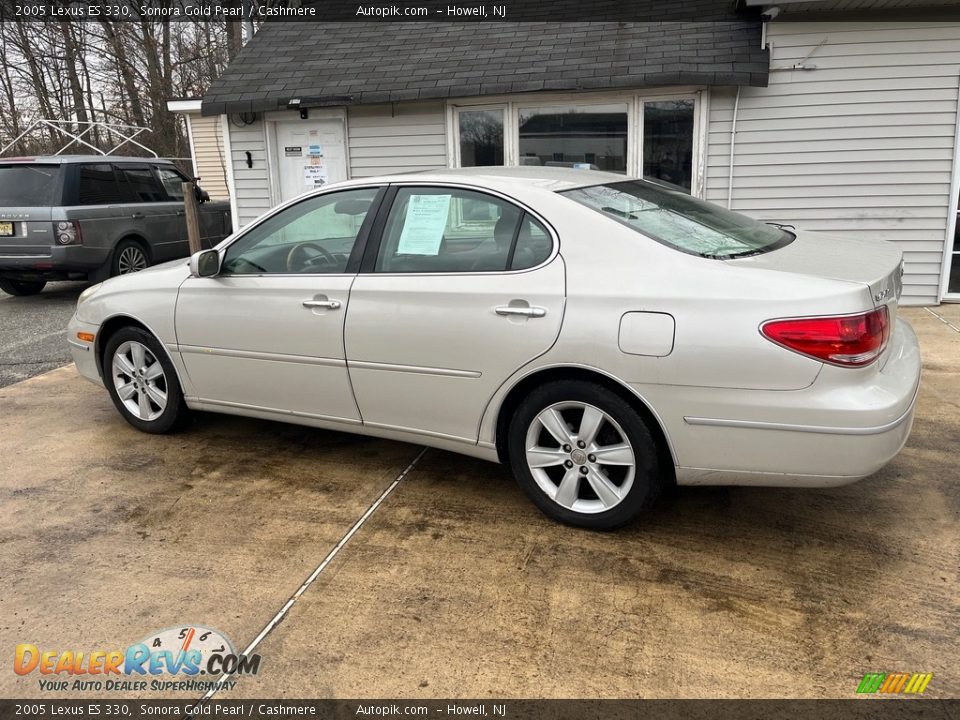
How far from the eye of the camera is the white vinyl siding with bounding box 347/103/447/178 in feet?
29.1

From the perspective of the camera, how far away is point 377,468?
4.10m

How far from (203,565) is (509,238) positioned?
1894mm

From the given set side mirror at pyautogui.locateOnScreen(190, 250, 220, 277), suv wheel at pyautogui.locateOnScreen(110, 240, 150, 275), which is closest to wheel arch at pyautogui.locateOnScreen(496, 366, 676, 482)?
side mirror at pyautogui.locateOnScreen(190, 250, 220, 277)

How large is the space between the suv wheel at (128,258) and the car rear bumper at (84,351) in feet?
15.4

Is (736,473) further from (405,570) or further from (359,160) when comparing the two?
(359,160)

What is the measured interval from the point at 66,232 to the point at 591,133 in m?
6.06

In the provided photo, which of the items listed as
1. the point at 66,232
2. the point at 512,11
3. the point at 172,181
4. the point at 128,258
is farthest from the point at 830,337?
the point at 172,181

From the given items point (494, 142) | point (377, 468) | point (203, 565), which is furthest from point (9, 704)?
point (494, 142)

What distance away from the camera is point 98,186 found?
30.5 ft

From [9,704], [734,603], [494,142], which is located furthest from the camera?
[494,142]

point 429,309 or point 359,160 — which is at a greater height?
point 359,160

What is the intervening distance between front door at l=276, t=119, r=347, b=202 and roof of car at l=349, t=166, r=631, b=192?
5771mm

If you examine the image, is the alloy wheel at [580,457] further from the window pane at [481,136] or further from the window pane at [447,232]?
the window pane at [481,136]

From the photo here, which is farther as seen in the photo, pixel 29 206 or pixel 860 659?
pixel 29 206
